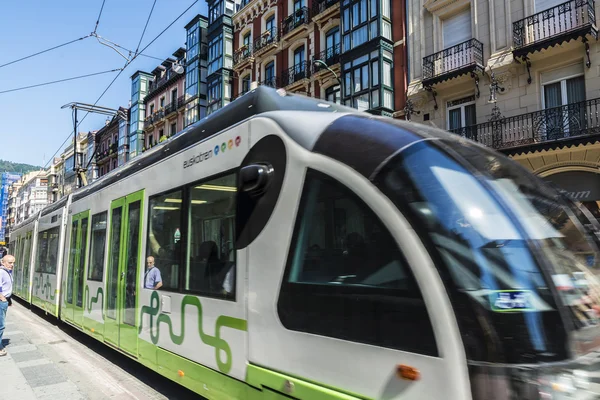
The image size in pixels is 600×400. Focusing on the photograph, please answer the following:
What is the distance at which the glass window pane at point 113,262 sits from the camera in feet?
20.9

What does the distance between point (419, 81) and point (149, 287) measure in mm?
14728

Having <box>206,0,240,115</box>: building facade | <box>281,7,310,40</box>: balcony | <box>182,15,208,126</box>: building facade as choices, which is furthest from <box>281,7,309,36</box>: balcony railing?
<box>182,15,208,126</box>: building facade

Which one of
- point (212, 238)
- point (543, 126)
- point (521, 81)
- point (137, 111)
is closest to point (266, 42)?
point (521, 81)

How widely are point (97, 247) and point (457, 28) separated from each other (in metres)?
14.6

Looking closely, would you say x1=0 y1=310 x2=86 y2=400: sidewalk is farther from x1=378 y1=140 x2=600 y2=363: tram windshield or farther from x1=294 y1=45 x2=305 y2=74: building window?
x1=294 y1=45 x2=305 y2=74: building window

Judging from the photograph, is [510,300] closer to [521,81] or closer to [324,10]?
[521,81]

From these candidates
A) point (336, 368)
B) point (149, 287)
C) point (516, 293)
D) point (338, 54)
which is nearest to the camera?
point (516, 293)

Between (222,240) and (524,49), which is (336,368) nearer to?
(222,240)

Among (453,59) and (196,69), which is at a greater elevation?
(196,69)

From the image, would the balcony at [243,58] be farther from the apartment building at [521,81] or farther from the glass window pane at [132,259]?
the glass window pane at [132,259]

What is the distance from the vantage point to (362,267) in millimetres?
2654

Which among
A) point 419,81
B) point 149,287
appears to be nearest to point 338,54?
point 419,81

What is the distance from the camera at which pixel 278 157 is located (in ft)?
11.1

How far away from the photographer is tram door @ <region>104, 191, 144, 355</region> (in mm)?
5699
